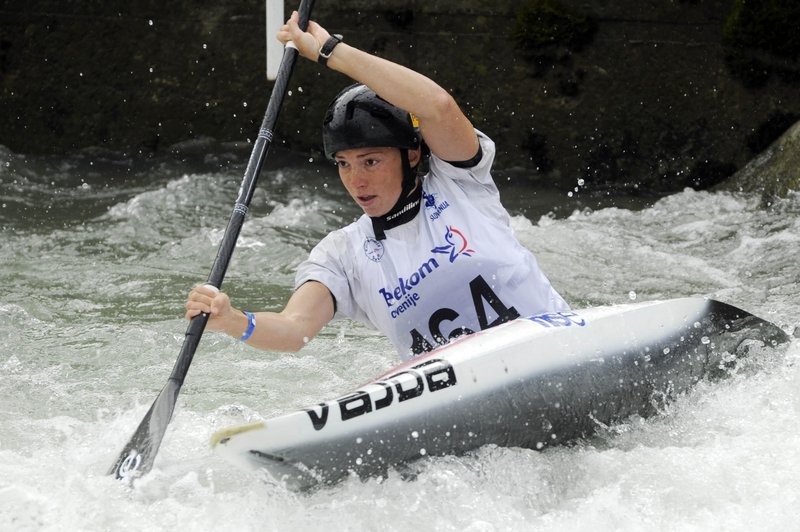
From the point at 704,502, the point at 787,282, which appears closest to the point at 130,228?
the point at 787,282

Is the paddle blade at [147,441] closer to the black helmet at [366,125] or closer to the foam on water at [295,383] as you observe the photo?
the foam on water at [295,383]

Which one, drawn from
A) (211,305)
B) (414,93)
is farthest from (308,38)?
(211,305)

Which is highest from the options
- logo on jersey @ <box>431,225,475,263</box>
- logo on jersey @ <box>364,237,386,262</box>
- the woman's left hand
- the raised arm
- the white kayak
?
the woman's left hand

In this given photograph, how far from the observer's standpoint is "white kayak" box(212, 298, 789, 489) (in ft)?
11.4

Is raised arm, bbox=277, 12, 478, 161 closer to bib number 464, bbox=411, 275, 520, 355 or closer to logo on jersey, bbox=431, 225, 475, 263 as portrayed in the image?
logo on jersey, bbox=431, 225, 475, 263

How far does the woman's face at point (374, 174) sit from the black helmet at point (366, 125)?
41 millimetres

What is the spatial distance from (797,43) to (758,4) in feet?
1.48

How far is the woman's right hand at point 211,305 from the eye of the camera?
3.74 meters

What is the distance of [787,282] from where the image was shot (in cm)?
699

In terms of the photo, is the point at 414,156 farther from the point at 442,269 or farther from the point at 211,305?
the point at 211,305

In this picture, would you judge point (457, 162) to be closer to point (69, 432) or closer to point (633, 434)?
point (633, 434)

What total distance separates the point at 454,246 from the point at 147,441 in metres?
1.27

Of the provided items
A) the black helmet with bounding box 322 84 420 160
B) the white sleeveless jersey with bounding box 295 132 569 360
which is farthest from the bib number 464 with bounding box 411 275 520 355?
the black helmet with bounding box 322 84 420 160

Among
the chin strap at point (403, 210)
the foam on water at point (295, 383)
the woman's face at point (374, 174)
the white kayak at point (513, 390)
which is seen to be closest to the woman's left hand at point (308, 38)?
the woman's face at point (374, 174)
